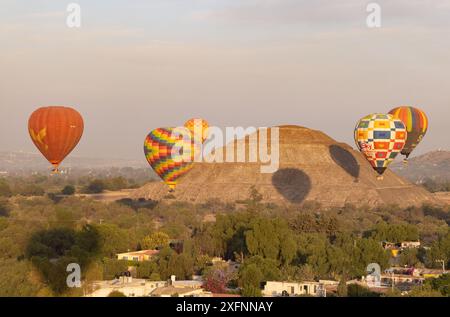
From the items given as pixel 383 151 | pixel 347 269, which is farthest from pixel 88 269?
pixel 383 151

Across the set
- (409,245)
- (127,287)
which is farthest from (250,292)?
(409,245)

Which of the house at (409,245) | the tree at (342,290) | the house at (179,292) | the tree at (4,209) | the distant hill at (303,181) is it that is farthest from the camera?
the distant hill at (303,181)

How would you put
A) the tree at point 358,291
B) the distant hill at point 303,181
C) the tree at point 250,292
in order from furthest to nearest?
the distant hill at point 303,181 → the tree at point 358,291 → the tree at point 250,292

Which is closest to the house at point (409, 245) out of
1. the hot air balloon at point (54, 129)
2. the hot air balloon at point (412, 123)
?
the hot air balloon at point (412, 123)

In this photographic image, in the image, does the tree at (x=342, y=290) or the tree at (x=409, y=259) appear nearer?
the tree at (x=342, y=290)

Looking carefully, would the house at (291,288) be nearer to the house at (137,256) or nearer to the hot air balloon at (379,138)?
the house at (137,256)

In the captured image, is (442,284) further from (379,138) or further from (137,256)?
(379,138)

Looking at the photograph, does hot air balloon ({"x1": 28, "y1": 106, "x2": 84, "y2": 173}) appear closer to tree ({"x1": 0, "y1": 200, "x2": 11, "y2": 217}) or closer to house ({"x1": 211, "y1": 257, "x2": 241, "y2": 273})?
house ({"x1": 211, "y1": 257, "x2": 241, "y2": 273})

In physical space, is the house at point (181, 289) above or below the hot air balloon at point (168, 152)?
below
